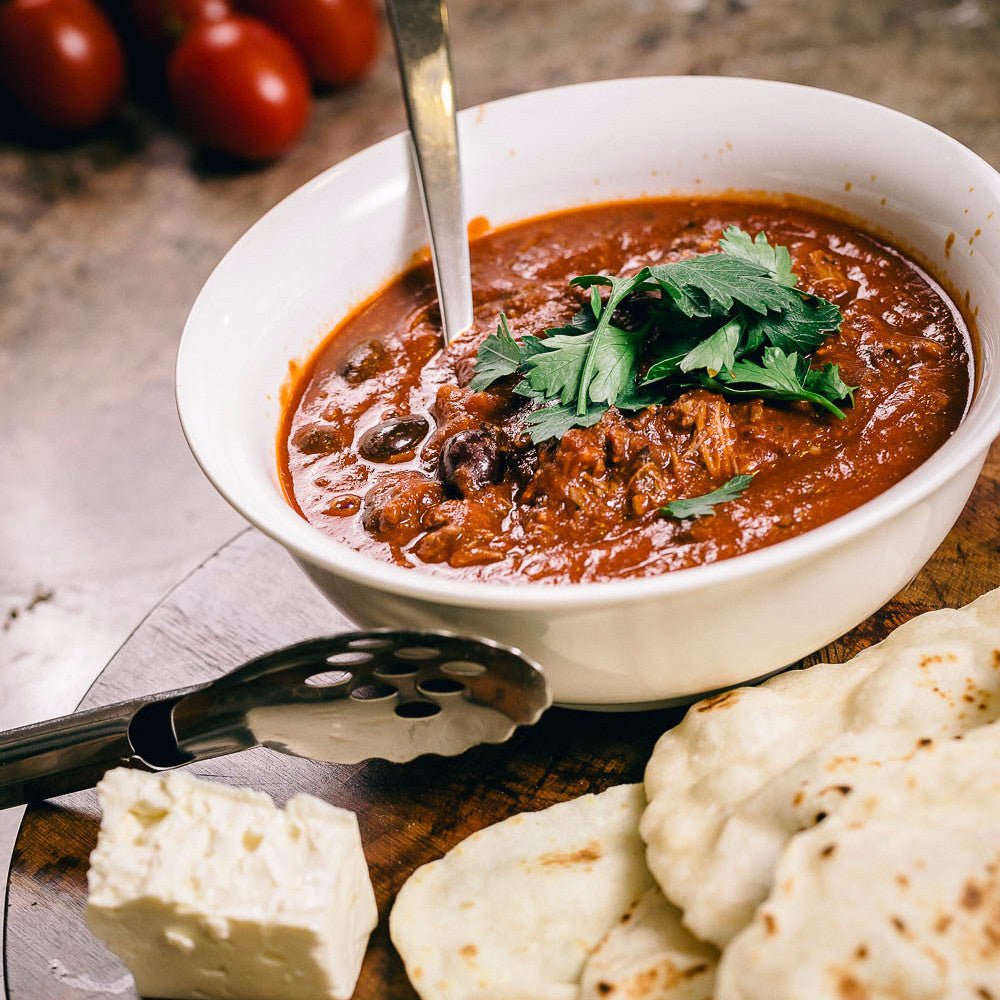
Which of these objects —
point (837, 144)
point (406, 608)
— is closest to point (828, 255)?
point (837, 144)

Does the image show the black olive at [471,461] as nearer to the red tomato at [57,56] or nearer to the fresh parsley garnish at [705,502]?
the fresh parsley garnish at [705,502]

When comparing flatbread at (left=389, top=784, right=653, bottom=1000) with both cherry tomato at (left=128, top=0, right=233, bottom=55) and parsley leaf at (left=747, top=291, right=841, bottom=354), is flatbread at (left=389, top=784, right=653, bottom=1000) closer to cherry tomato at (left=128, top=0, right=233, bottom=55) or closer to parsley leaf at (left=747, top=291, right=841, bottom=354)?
parsley leaf at (left=747, top=291, right=841, bottom=354)

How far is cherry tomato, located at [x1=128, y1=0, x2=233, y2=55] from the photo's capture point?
7.43 meters

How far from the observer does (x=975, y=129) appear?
6402mm

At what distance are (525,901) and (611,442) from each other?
1.10 metres

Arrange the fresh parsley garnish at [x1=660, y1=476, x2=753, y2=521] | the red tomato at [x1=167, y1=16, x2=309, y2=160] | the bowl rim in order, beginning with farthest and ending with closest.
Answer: the red tomato at [x1=167, y1=16, x2=309, y2=160] → the fresh parsley garnish at [x1=660, y1=476, x2=753, y2=521] → the bowl rim

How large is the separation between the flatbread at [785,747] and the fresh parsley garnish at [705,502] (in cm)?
42

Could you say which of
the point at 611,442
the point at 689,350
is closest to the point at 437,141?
the point at 689,350

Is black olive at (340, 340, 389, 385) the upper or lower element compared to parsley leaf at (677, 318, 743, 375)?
lower

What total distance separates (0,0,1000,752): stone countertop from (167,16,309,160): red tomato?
0.28 m

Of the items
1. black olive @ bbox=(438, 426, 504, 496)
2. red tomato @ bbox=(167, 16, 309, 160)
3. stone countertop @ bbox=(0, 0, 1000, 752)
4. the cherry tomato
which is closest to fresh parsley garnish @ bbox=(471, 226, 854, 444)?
black olive @ bbox=(438, 426, 504, 496)

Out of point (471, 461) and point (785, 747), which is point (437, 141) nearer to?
point (471, 461)

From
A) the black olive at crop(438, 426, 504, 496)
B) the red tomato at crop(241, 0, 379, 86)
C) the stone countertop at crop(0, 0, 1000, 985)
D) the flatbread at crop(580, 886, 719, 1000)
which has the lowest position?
the stone countertop at crop(0, 0, 1000, 985)

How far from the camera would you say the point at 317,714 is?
248 cm
